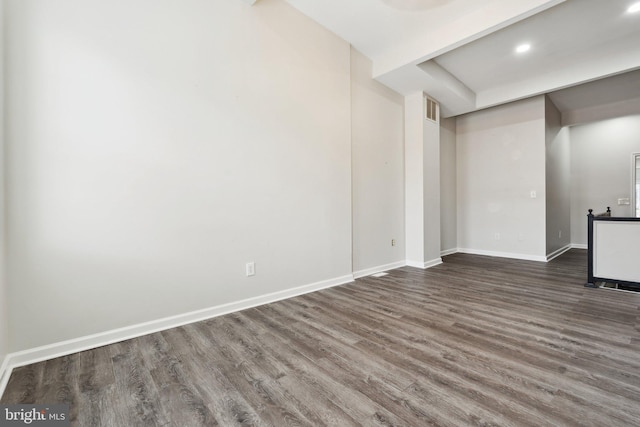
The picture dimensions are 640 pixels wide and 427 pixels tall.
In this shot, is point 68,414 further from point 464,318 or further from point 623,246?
point 623,246

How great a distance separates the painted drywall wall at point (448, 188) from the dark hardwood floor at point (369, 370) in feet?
9.58

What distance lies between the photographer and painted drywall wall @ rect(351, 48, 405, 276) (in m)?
3.80

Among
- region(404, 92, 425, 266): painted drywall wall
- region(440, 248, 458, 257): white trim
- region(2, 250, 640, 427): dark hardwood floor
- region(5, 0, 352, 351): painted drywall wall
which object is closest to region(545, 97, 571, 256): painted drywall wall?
region(440, 248, 458, 257): white trim

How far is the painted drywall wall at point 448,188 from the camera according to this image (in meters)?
5.56

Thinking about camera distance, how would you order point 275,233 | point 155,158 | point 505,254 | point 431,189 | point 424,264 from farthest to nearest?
point 505,254
point 431,189
point 424,264
point 275,233
point 155,158

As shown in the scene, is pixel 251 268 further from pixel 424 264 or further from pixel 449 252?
pixel 449 252

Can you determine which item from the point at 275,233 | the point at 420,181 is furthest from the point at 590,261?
the point at 275,233

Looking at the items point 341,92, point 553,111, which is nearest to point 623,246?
point 553,111

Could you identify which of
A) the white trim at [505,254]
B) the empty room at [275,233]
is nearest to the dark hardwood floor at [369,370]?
the empty room at [275,233]

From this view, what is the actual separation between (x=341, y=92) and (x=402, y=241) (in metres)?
2.45

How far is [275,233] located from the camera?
291 cm

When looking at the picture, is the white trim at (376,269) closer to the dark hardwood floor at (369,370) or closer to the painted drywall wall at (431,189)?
the painted drywall wall at (431,189)

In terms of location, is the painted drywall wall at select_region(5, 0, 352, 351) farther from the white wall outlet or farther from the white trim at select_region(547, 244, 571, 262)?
the white trim at select_region(547, 244, 571, 262)

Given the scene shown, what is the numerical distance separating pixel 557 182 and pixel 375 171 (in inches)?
162
